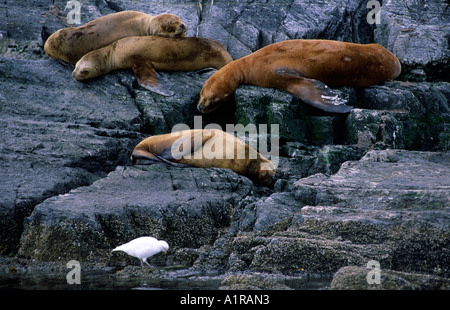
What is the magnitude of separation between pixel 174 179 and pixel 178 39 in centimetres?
460

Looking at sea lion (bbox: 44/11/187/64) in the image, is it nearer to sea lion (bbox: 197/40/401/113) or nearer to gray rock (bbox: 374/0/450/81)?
sea lion (bbox: 197/40/401/113)

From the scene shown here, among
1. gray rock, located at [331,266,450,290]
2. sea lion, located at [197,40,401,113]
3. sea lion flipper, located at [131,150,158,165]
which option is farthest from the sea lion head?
gray rock, located at [331,266,450,290]

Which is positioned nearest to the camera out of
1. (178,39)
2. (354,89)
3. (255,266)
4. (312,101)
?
(255,266)

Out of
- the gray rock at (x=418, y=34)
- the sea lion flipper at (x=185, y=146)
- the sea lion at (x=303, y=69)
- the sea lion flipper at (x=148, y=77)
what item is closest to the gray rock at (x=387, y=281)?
the sea lion flipper at (x=185, y=146)

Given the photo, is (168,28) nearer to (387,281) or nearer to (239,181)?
(239,181)

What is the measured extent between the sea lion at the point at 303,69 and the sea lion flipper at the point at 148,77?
2.04 ft

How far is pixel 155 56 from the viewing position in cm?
980

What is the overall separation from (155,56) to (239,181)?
4.27 metres

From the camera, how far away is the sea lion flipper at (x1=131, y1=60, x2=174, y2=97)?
893cm

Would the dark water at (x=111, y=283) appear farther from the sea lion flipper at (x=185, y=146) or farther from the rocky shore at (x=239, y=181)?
the sea lion flipper at (x=185, y=146)

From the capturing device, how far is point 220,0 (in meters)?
11.8

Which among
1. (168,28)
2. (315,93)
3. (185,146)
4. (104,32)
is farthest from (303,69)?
(104,32)
